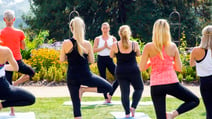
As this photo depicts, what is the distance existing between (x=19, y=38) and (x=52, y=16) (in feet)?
74.7

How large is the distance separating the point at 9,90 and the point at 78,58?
1.17 meters

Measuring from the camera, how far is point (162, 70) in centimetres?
641

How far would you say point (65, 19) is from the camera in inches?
1212

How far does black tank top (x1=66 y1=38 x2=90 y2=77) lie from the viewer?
715 cm

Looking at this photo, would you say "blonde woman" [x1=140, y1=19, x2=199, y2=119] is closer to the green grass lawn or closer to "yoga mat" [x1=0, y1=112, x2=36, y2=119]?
the green grass lawn

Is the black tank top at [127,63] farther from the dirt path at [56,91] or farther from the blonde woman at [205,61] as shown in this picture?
the dirt path at [56,91]

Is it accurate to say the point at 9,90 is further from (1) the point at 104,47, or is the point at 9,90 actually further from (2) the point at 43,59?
(2) the point at 43,59

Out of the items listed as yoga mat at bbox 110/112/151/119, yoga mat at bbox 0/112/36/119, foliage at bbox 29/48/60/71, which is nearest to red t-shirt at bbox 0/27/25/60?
yoga mat at bbox 0/112/36/119

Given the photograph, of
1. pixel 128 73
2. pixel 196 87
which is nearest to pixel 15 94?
pixel 128 73

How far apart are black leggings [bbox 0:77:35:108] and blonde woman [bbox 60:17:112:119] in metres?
0.80

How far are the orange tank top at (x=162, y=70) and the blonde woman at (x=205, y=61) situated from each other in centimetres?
34

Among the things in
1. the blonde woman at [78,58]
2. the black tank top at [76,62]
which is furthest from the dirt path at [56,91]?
the black tank top at [76,62]

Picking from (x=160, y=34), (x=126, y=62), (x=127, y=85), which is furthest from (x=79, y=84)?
(x=160, y=34)

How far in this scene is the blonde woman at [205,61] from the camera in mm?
6402
